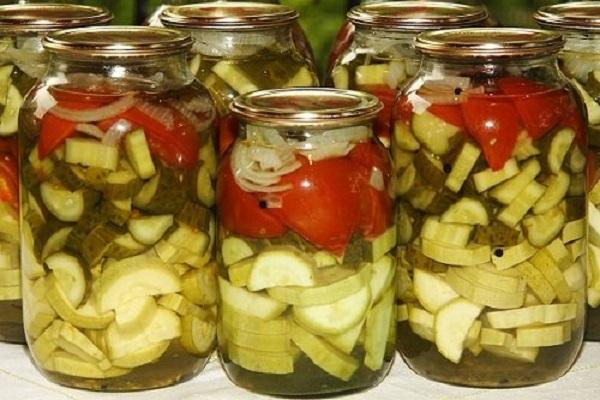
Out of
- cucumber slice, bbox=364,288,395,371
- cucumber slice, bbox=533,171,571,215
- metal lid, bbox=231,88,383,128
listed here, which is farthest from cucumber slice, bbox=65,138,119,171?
cucumber slice, bbox=533,171,571,215

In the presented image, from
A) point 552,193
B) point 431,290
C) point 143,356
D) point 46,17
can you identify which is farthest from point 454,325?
point 46,17

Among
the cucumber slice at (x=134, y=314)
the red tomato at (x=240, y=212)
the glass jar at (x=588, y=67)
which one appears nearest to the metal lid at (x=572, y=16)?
the glass jar at (x=588, y=67)

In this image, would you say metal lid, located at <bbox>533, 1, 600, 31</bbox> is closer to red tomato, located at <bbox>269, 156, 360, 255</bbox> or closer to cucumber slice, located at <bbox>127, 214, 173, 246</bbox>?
red tomato, located at <bbox>269, 156, 360, 255</bbox>

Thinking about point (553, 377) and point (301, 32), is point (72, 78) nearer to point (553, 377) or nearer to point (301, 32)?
point (301, 32)

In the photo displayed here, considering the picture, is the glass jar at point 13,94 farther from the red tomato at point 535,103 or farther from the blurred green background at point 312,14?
the red tomato at point 535,103

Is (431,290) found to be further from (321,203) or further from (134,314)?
(134,314)

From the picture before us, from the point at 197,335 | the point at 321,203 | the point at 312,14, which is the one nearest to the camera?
the point at 321,203
